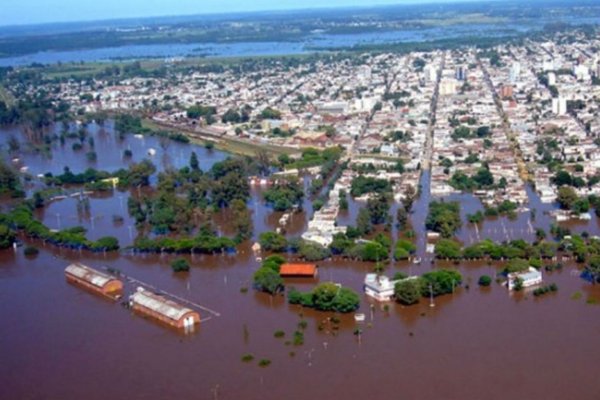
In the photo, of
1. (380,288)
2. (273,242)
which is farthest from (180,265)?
(380,288)

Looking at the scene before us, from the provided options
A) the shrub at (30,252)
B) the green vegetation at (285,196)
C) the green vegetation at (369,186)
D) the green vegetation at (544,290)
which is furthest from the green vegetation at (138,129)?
the green vegetation at (544,290)

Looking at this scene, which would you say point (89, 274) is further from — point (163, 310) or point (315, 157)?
point (315, 157)

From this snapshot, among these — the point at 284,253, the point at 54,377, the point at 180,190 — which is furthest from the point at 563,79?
the point at 54,377

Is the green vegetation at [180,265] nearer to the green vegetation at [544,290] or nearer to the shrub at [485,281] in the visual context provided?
the shrub at [485,281]

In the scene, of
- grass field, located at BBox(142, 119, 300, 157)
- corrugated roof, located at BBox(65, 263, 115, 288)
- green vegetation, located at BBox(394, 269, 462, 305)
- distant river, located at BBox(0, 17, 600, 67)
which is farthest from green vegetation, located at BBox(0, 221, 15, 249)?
distant river, located at BBox(0, 17, 600, 67)

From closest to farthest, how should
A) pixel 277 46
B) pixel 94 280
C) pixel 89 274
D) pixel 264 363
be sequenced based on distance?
1. pixel 264 363
2. pixel 94 280
3. pixel 89 274
4. pixel 277 46

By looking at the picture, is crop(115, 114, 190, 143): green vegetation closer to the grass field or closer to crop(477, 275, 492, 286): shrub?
the grass field

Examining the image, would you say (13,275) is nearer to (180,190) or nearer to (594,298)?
(180,190)
